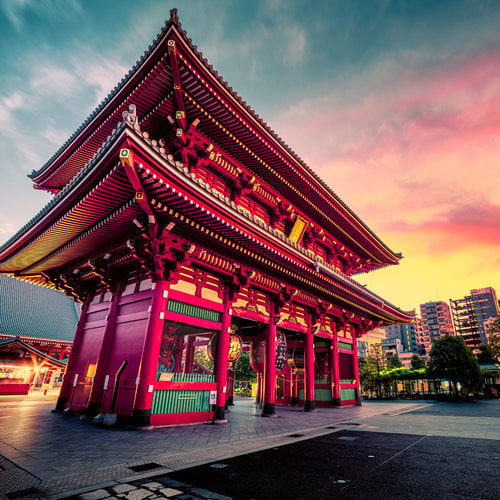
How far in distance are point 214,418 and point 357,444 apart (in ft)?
16.3

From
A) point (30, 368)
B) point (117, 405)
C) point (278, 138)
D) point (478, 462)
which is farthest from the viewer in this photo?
point (30, 368)

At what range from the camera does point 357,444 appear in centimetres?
741

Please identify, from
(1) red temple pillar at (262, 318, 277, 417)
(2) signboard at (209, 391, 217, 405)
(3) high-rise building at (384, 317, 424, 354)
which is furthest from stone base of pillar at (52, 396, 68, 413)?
(3) high-rise building at (384, 317, 424, 354)

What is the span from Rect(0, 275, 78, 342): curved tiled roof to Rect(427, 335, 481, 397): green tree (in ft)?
117

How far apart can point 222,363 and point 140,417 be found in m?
3.27

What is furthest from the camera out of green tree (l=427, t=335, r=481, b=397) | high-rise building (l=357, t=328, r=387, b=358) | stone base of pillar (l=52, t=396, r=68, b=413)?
high-rise building (l=357, t=328, r=387, b=358)

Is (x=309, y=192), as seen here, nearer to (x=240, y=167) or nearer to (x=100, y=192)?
(x=240, y=167)

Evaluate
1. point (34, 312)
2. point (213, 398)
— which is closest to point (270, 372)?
point (213, 398)

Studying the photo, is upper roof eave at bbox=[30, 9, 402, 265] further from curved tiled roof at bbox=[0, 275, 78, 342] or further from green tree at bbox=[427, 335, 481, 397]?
green tree at bbox=[427, 335, 481, 397]

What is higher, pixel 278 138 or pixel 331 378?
pixel 278 138

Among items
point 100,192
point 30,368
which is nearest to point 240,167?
point 100,192

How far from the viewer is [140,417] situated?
844 centimetres

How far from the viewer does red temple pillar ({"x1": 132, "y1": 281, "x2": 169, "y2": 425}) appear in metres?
8.52

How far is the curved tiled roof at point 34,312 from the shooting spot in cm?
2592
